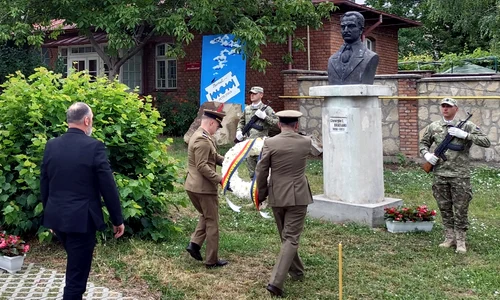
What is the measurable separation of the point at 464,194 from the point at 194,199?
3.24 meters

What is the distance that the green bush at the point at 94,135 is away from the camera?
7.09 metres

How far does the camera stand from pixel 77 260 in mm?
4652

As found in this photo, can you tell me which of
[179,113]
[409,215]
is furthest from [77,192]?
[179,113]

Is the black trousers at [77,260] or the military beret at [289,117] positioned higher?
the military beret at [289,117]

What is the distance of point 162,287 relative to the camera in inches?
233

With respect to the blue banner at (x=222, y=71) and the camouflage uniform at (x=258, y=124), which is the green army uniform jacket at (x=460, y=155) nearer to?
the camouflage uniform at (x=258, y=124)

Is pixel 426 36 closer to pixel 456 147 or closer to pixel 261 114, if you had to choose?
pixel 261 114

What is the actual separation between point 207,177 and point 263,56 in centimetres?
1314

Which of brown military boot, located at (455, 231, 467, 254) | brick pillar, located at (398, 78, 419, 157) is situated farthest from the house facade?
brown military boot, located at (455, 231, 467, 254)

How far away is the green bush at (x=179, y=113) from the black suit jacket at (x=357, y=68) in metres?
10.9

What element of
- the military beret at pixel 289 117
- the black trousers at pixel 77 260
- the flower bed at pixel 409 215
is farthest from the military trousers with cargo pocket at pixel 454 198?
the black trousers at pixel 77 260

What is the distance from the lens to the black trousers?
15.3ft

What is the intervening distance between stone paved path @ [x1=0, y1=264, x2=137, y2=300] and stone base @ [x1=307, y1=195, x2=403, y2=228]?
150 inches

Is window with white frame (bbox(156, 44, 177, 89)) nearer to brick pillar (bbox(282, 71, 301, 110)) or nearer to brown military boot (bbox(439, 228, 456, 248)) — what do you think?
brick pillar (bbox(282, 71, 301, 110))
